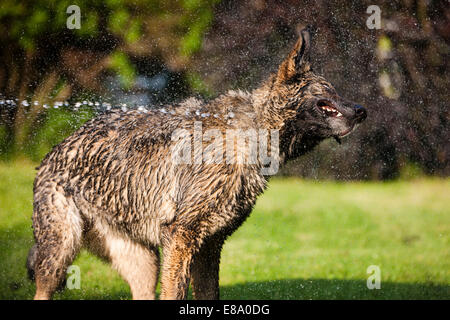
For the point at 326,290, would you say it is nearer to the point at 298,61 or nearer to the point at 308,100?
the point at 308,100

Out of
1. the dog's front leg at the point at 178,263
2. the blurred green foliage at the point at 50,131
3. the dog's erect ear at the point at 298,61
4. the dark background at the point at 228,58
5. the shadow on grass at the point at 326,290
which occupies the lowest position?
the shadow on grass at the point at 326,290

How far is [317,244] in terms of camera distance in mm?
8680

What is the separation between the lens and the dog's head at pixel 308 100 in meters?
3.97

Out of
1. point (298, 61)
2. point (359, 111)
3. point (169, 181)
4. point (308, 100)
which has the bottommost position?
point (169, 181)

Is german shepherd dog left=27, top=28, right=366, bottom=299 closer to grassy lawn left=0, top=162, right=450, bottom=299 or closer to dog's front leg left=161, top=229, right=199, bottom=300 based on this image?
dog's front leg left=161, top=229, right=199, bottom=300

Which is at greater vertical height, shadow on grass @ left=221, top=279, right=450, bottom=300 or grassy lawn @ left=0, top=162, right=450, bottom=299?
grassy lawn @ left=0, top=162, right=450, bottom=299

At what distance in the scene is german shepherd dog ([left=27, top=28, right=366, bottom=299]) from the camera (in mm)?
3961

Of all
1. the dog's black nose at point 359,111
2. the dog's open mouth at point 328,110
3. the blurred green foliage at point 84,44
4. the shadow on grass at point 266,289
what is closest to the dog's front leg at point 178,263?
the dog's open mouth at point 328,110

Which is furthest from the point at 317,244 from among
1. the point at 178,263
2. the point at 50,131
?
the point at 178,263

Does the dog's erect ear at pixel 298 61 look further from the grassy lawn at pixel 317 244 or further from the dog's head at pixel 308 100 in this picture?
the grassy lawn at pixel 317 244

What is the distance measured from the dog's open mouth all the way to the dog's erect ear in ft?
0.89

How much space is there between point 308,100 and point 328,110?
15cm

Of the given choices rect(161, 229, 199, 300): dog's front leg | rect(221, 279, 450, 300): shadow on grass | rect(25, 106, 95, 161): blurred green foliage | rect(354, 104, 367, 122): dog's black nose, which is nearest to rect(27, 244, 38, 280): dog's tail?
rect(161, 229, 199, 300): dog's front leg

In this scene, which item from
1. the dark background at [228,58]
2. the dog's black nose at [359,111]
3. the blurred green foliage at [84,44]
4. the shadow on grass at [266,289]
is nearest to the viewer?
the dog's black nose at [359,111]
